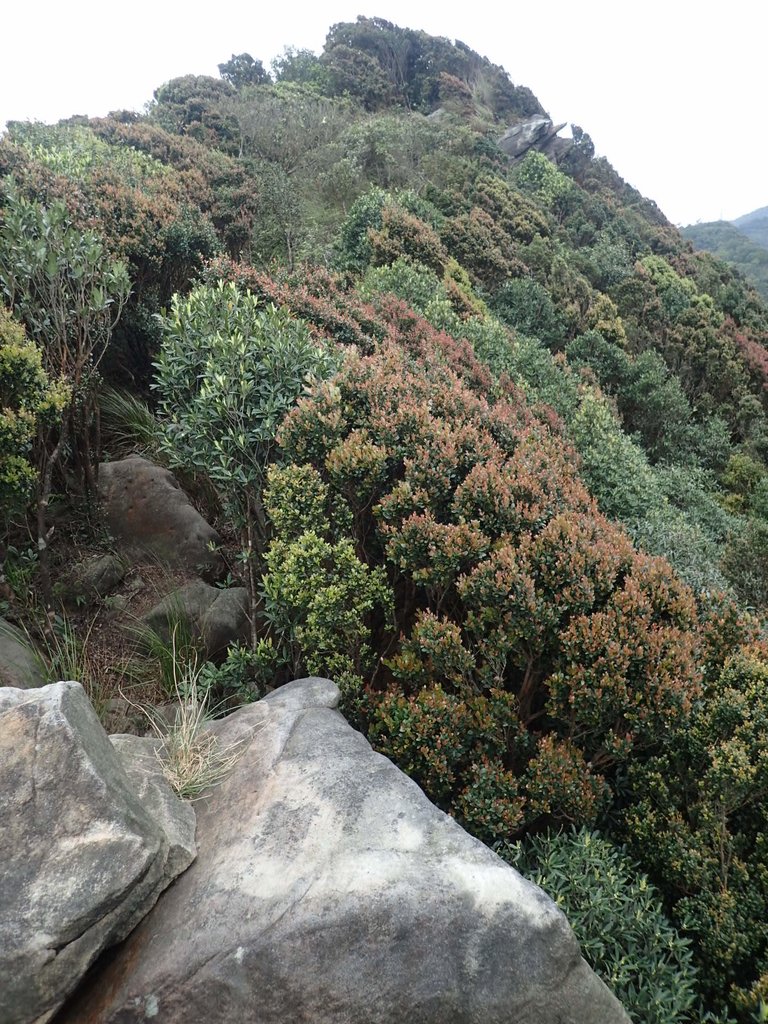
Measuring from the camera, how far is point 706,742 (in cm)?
371

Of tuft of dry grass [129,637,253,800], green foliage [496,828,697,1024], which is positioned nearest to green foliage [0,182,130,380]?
tuft of dry grass [129,637,253,800]

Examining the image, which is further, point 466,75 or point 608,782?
point 466,75

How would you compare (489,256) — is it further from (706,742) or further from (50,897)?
(50,897)

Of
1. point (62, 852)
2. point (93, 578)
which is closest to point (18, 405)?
point (93, 578)

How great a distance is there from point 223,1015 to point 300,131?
28536mm

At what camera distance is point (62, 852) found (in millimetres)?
2426

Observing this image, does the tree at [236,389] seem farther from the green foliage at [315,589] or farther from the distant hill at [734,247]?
the distant hill at [734,247]

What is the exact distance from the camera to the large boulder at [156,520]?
6504 millimetres

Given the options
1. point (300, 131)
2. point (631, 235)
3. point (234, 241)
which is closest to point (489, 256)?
point (234, 241)

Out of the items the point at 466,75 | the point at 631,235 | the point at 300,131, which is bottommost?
the point at 631,235

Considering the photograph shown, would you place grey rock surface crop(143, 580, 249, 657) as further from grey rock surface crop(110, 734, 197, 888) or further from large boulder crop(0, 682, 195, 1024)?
large boulder crop(0, 682, 195, 1024)

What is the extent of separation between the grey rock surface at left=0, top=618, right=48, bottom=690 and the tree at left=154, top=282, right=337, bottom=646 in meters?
1.68

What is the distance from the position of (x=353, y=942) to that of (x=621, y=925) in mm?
1464

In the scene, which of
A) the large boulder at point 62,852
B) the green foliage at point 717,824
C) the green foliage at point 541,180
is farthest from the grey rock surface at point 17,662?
the green foliage at point 541,180
